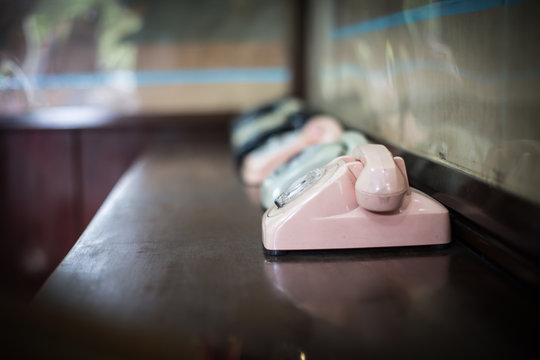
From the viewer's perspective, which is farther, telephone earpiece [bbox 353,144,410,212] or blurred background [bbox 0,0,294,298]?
blurred background [bbox 0,0,294,298]

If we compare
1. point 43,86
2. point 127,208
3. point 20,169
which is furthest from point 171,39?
→ point 127,208

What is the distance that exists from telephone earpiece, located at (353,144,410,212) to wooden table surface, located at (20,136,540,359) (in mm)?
116

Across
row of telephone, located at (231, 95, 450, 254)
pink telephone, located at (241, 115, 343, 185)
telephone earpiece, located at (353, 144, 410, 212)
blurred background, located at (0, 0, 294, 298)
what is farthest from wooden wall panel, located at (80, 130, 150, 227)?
telephone earpiece, located at (353, 144, 410, 212)

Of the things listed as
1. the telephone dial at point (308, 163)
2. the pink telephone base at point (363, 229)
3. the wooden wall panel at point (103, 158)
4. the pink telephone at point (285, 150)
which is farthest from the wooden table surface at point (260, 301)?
Answer: the wooden wall panel at point (103, 158)

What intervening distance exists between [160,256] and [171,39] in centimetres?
269

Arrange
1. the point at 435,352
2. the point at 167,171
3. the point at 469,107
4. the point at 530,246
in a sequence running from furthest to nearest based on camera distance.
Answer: the point at 167,171 → the point at 469,107 → the point at 530,246 → the point at 435,352

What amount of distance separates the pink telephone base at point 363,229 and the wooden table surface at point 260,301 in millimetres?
A: 26

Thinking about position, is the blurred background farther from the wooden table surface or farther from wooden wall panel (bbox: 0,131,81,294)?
the wooden table surface

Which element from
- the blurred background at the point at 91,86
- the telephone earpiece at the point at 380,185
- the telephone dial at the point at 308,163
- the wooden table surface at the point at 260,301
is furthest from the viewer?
the blurred background at the point at 91,86

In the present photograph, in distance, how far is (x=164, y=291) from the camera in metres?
0.91

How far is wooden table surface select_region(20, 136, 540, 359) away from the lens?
71cm

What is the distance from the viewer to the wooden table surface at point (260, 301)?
2.32ft

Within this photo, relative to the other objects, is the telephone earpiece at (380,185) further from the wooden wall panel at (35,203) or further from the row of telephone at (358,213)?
the wooden wall panel at (35,203)

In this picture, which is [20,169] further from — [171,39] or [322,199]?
[322,199]
